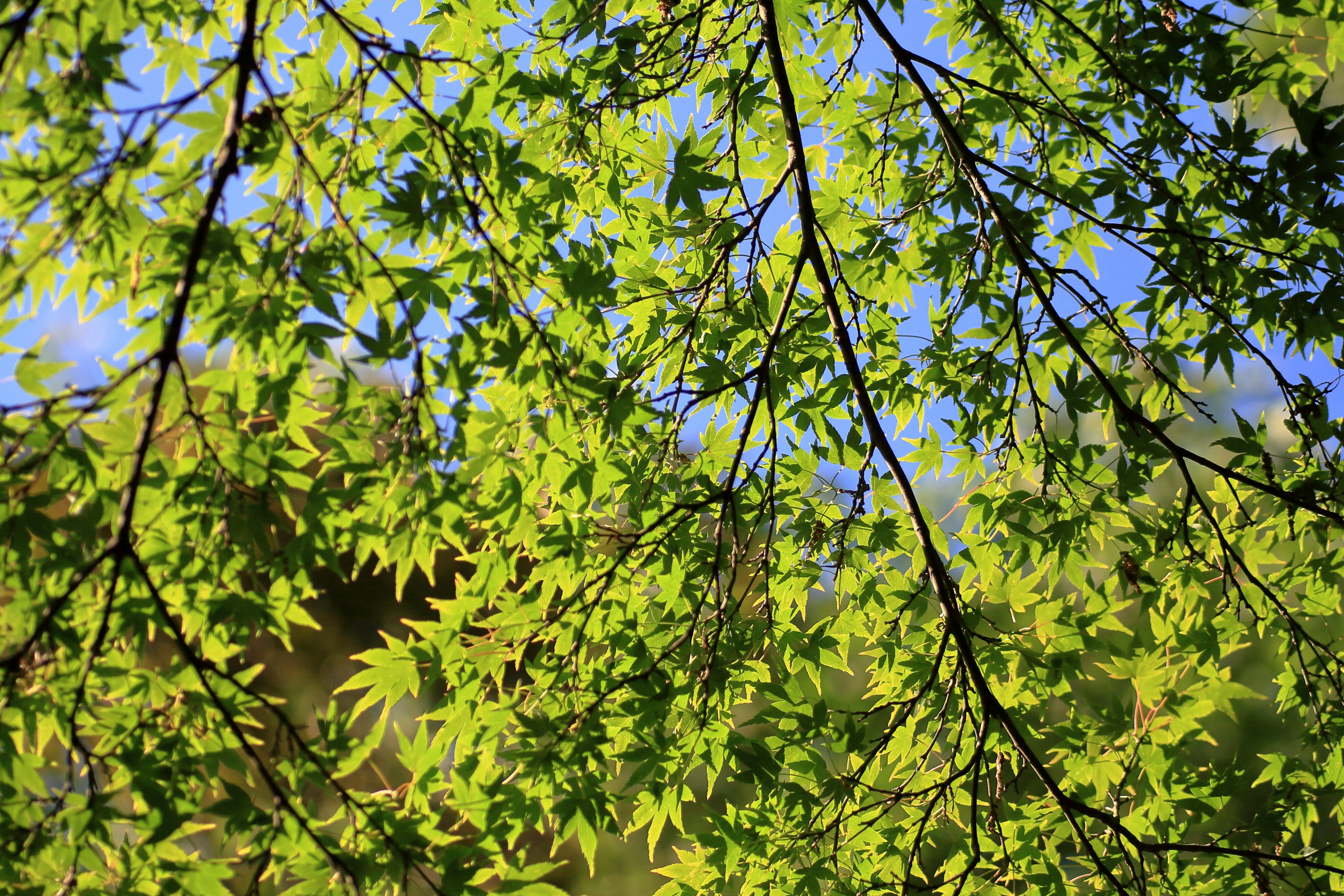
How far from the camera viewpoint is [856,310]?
7.15 ft

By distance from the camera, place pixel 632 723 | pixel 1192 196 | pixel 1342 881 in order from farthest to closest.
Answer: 1. pixel 1192 196
2. pixel 1342 881
3. pixel 632 723

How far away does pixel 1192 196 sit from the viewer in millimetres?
2330

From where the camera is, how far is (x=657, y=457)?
206 centimetres

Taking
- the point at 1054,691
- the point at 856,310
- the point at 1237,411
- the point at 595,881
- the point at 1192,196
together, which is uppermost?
the point at 1192,196

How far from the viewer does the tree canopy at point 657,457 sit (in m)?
1.25

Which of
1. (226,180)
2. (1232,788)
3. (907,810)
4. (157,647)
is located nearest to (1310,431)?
(1232,788)

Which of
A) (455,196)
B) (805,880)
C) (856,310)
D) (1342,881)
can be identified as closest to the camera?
(455,196)

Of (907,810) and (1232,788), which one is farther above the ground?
(1232,788)

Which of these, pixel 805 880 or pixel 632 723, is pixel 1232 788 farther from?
pixel 632 723

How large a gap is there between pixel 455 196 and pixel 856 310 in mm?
1086

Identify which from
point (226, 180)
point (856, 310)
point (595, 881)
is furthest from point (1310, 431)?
point (595, 881)

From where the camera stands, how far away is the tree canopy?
1.25 metres

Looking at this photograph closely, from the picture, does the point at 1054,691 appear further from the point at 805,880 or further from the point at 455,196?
the point at 455,196

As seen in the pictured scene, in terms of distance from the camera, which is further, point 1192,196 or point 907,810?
point 1192,196
